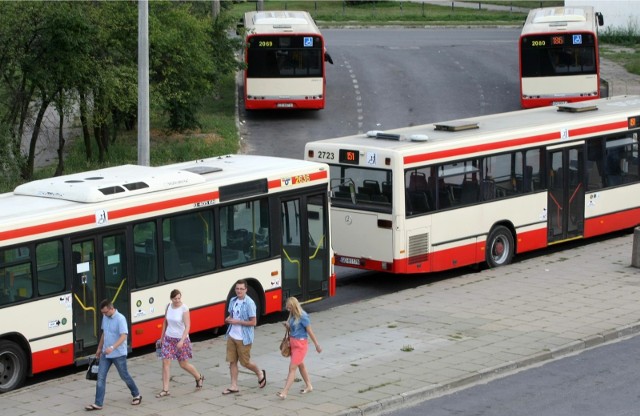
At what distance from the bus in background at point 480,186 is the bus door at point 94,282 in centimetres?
605

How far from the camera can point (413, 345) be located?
18.6 m

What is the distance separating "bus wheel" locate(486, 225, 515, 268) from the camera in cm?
2445

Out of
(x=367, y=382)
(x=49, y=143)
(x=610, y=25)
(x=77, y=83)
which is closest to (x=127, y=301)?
(x=367, y=382)

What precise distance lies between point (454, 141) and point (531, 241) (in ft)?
10.3

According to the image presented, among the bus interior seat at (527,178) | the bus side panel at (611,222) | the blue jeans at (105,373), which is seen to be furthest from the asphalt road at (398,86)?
the blue jeans at (105,373)

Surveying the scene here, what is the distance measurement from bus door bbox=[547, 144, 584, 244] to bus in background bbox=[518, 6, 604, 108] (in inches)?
696

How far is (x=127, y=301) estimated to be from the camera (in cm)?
1795

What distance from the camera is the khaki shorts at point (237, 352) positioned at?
15953mm

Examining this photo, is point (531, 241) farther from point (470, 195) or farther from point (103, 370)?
point (103, 370)

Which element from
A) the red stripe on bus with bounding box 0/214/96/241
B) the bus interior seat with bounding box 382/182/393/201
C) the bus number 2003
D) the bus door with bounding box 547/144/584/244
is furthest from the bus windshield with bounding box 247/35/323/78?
the red stripe on bus with bounding box 0/214/96/241

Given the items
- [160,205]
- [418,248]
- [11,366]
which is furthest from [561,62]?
[11,366]

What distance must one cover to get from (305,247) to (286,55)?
22571mm

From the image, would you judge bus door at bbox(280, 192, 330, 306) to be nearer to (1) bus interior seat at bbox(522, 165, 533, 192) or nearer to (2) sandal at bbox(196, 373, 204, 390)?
(2) sandal at bbox(196, 373, 204, 390)

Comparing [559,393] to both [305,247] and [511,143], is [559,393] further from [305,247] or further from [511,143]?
[511,143]
